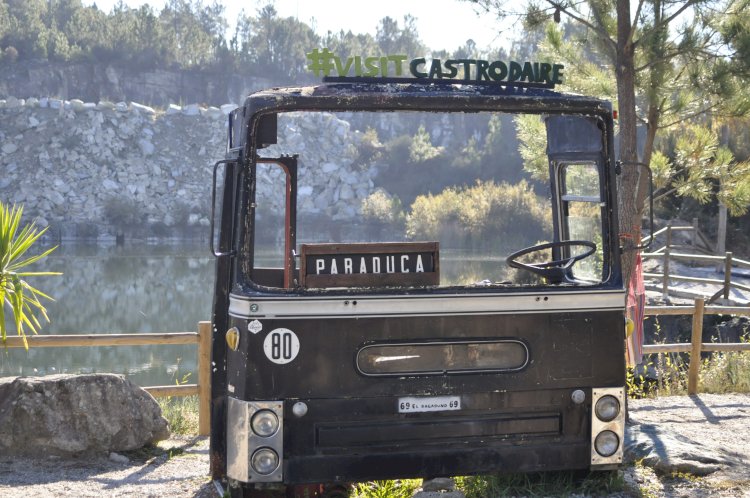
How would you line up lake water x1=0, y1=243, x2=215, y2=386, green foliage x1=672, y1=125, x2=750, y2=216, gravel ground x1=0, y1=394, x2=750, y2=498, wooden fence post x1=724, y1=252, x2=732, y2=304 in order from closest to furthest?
gravel ground x1=0, y1=394, x2=750, y2=498
green foliage x1=672, y1=125, x2=750, y2=216
wooden fence post x1=724, y1=252, x2=732, y2=304
lake water x1=0, y1=243, x2=215, y2=386

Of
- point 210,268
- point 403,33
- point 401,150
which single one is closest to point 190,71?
point 403,33

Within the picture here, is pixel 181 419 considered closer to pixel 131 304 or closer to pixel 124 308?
pixel 124 308

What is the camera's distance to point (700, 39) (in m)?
11.3

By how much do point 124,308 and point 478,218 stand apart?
25.5 m

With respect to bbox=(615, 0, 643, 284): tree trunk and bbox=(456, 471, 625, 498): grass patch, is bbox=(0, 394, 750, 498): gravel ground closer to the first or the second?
bbox=(456, 471, 625, 498): grass patch

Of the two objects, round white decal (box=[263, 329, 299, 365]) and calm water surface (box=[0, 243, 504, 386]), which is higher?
round white decal (box=[263, 329, 299, 365])

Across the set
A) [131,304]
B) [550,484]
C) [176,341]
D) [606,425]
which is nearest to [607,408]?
[606,425]

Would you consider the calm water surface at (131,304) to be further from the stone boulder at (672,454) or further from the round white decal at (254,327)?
the stone boulder at (672,454)

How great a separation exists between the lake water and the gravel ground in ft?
7.30

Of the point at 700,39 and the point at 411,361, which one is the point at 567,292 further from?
the point at 700,39

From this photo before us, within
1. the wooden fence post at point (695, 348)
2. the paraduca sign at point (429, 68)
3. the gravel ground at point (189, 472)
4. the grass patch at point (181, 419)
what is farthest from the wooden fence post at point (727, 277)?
the paraduca sign at point (429, 68)

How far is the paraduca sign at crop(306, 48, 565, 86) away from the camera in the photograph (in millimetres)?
5898

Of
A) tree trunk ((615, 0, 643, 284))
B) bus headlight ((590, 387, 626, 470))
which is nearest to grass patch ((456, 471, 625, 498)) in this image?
bus headlight ((590, 387, 626, 470))

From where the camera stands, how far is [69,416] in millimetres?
8320
